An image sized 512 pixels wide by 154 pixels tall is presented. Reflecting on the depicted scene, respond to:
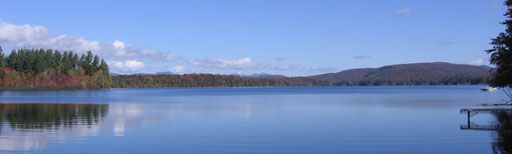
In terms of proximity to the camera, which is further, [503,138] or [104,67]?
[104,67]

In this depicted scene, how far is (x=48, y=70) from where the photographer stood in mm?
150125

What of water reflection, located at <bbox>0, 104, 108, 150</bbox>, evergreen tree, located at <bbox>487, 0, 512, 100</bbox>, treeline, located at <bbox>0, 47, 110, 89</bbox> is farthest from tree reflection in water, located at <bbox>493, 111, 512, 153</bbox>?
treeline, located at <bbox>0, 47, 110, 89</bbox>

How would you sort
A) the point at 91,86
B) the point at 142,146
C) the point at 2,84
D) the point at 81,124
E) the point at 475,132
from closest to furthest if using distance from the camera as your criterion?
1. the point at 142,146
2. the point at 475,132
3. the point at 81,124
4. the point at 2,84
5. the point at 91,86

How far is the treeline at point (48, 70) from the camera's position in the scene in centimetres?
14350

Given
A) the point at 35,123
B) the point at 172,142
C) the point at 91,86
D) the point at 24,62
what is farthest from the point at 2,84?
the point at 172,142

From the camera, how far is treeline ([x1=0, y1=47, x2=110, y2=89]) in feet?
471

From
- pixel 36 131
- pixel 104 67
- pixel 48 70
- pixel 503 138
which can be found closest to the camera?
pixel 503 138

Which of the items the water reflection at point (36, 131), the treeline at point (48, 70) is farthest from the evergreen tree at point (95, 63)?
the water reflection at point (36, 131)

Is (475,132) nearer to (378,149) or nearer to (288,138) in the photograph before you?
(378,149)

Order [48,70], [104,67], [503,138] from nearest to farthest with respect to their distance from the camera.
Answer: [503,138] < [48,70] < [104,67]

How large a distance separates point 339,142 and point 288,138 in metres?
2.82

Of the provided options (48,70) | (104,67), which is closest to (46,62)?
(48,70)

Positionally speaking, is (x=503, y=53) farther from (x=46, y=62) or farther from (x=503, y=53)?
(x=46, y=62)

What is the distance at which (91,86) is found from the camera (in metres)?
160
